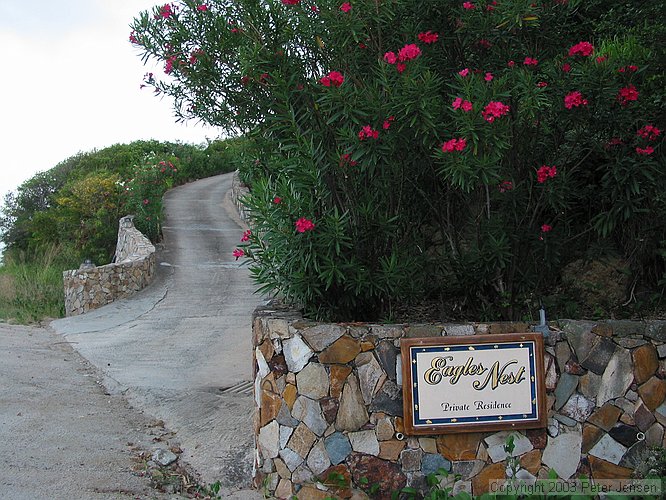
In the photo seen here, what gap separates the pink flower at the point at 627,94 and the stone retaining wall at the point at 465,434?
1459 mm

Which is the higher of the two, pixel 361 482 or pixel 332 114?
pixel 332 114

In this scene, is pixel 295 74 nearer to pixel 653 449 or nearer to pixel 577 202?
pixel 577 202

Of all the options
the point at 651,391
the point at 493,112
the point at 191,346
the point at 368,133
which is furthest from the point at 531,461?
the point at 191,346

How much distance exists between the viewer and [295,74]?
5.15 metres

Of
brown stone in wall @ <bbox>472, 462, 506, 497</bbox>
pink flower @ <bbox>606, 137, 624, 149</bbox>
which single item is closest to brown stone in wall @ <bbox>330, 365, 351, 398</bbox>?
brown stone in wall @ <bbox>472, 462, 506, 497</bbox>

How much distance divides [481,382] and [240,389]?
359 cm

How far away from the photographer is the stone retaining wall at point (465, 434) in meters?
4.78

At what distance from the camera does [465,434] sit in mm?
4793

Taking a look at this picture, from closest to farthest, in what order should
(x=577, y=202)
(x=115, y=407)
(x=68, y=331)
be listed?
(x=577, y=202), (x=115, y=407), (x=68, y=331)

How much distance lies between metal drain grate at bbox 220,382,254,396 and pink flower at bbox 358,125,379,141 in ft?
12.3

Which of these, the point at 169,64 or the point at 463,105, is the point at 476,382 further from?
the point at 169,64

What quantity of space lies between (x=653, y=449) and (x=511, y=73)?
104 inches

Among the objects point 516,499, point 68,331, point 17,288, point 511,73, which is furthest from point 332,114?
point 17,288

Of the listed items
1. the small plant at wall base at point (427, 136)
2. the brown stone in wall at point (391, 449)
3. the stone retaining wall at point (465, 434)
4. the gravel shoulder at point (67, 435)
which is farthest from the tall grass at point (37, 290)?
the brown stone in wall at point (391, 449)
